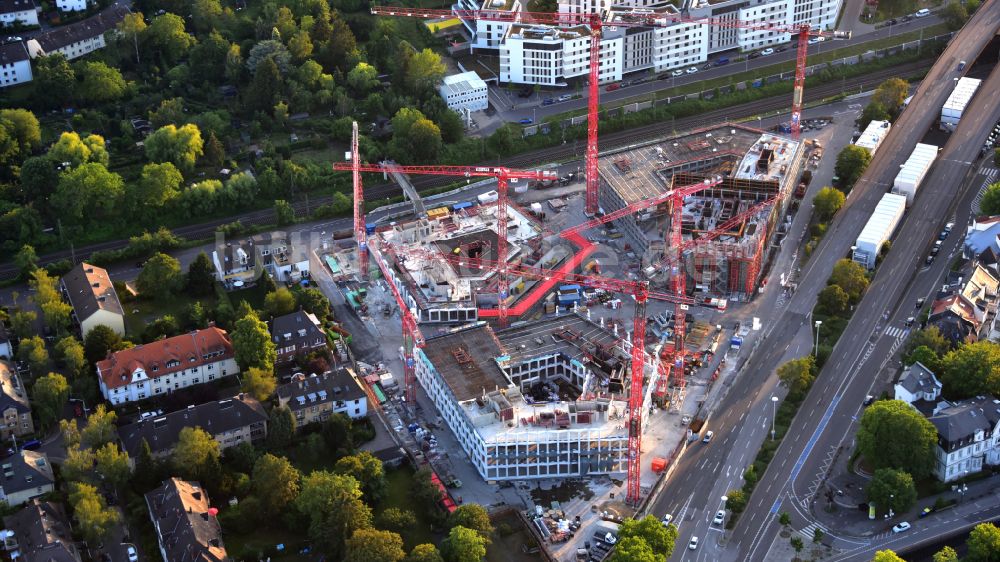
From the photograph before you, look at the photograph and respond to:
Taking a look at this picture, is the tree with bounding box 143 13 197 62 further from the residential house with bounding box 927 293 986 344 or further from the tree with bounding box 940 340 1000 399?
the tree with bounding box 940 340 1000 399

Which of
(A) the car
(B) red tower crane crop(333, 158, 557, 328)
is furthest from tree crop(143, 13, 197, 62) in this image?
(A) the car

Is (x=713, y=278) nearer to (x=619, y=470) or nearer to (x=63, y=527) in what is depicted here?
(x=619, y=470)

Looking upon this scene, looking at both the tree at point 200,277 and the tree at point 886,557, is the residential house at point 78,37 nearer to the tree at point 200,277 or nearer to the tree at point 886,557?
the tree at point 200,277

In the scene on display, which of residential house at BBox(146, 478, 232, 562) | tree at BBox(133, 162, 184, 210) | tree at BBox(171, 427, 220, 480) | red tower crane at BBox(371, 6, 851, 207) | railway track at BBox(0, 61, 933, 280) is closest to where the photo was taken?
residential house at BBox(146, 478, 232, 562)

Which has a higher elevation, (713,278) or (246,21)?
(246,21)

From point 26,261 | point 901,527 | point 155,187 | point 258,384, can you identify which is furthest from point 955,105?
point 26,261

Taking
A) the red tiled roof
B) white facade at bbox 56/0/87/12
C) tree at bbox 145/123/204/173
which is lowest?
the red tiled roof

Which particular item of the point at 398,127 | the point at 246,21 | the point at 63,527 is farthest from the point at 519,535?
the point at 246,21
